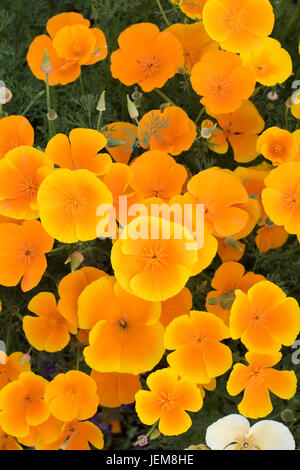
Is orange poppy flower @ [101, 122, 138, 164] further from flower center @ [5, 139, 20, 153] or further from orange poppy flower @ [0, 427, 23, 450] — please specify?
orange poppy flower @ [0, 427, 23, 450]

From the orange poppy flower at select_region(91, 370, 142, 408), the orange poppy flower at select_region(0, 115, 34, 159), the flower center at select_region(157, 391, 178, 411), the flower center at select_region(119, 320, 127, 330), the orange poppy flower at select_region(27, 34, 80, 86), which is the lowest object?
the orange poppy flower at select_region(91, 370, 142, 408)

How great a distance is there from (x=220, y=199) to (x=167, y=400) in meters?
0.42

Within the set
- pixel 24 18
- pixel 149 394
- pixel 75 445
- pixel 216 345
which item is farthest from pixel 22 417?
pixel 24 18

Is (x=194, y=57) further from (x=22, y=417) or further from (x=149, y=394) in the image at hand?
(x=22, y=417)

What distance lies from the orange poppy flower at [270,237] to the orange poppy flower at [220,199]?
17cm

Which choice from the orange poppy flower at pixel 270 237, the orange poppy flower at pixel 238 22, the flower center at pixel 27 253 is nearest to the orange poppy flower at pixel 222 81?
the orange poppy flower at pixel 238 22

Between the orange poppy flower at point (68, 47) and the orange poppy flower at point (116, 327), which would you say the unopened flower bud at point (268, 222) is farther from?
the orange poppy flower at point (68, 47)

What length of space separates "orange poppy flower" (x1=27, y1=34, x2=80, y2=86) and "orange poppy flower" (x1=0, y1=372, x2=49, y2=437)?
0.69 meters

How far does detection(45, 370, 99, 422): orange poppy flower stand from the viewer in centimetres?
104

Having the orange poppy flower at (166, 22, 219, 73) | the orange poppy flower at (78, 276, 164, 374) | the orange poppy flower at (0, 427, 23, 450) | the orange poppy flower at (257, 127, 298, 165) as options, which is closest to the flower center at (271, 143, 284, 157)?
the orange poppy flower at (257, 127, 298, 165)

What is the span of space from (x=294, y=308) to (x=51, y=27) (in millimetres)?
903

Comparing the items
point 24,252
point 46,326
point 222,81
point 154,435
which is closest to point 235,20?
point 222,81

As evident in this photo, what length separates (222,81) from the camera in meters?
1.17

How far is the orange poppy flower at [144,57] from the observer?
123 centimetres
